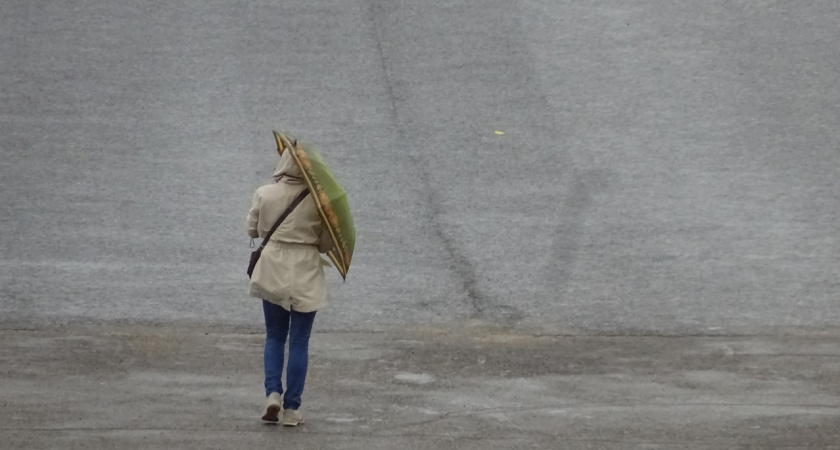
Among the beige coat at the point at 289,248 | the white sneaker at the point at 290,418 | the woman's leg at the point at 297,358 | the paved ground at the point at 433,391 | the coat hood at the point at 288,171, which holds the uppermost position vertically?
the coat hood at the point at 288,171

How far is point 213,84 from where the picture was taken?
12555 mm

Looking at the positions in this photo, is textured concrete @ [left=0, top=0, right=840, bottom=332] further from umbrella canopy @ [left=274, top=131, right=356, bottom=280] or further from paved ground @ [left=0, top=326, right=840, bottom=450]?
umbrella canopy @ [left=274, top=131, right=356, bottom=280]

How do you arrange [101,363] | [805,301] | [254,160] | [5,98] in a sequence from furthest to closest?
[5,98]
[254,160]
[805,301]
[101,363]

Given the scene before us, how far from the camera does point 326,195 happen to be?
20.2ft

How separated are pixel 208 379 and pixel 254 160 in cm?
418

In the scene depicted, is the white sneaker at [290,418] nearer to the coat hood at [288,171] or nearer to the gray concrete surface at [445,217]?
the gray concrete surface at [445,217]

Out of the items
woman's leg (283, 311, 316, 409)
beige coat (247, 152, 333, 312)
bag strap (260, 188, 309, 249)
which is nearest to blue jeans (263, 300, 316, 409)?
woman's leg (283, 311, 316, 409)

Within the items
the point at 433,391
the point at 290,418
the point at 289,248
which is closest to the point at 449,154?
A: the point at 433,391

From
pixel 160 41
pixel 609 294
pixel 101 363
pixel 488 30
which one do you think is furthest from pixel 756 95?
pixel 101 363

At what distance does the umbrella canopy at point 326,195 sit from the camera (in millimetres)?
6145

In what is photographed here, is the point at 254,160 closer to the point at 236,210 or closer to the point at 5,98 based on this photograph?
the point at 236,210

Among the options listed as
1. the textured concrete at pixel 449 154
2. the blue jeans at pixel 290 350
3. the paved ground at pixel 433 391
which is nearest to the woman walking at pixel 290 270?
the blue jeans at pixel 290 350

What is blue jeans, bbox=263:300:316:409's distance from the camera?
6.33 m

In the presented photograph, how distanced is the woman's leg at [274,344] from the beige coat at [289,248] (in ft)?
0.41
